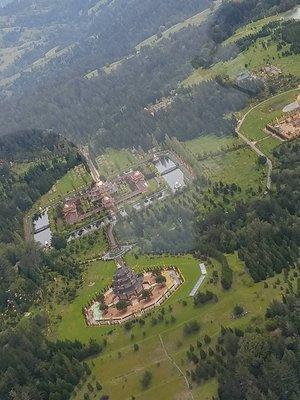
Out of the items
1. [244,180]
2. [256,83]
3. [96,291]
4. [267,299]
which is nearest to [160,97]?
[256,83]

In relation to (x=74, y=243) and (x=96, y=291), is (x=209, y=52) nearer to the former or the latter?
(x=74, y=243)

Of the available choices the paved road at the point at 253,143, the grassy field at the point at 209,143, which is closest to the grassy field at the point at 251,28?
the paved road at the point at 253,143

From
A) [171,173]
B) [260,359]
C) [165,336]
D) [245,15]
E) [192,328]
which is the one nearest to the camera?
[260,359]

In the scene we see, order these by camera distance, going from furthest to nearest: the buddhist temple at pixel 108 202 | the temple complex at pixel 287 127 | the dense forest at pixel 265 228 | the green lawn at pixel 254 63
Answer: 1. the green lawn at pixel 254 63
2. the buddhist temple at pixel 108 202
3. the temple complex at pixel 287 127
4. the dense forest at pixel 265 228

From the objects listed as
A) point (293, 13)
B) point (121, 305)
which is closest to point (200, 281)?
point (121, 305)

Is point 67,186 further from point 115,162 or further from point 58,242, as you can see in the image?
point 58,242

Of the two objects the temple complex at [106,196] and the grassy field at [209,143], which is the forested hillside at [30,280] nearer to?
the temple complex at [106,196]

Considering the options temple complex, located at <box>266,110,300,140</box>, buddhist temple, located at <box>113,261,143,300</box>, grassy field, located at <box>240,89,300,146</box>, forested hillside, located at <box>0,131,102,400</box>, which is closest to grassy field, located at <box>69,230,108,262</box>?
forested hillside, located at <box>0,131,102,400</box>
